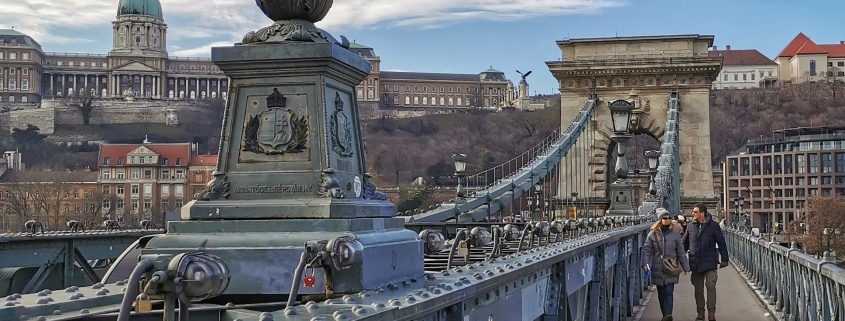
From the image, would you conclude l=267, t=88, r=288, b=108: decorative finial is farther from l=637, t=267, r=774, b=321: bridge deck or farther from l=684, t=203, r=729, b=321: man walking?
l=637, t=267, r=774, b=321: bridge deck

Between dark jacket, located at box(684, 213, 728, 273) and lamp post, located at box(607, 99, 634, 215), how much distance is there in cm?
579

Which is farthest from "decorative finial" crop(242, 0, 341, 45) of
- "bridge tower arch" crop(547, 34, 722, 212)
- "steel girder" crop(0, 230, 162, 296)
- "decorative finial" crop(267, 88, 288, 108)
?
"bridge tower arch" crop(547, 34, 722, 212)

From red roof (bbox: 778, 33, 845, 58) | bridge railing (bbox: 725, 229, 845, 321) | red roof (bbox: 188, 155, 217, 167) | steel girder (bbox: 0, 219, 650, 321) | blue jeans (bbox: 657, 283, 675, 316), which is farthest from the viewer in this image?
red roof (bbox: 778, 33, 845, 58)

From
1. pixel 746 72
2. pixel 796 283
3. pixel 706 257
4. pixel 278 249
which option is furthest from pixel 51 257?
pixel 746 72

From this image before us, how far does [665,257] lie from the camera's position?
12.3 metres

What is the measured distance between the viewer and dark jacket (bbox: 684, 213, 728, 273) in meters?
12.7

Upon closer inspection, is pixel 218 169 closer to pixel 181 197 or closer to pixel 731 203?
pixel 181 197

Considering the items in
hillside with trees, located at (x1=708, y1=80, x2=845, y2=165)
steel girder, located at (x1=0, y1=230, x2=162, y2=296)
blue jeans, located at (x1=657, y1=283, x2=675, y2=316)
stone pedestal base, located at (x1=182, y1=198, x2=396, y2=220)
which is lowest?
blue jeans, located at (x1=657, y1=283, x2=675, y2=316)

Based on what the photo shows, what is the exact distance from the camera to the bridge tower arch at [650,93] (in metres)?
39.9

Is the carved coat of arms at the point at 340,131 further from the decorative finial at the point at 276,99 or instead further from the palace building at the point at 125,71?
the palace building at the point at 125,71

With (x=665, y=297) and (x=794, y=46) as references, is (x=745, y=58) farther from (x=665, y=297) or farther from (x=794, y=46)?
(x=665, y=297)

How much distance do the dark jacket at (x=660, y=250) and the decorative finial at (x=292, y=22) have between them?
738 centimetres

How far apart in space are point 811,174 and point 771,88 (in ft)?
161

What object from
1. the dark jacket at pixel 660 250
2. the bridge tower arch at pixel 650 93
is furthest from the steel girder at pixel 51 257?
the bridge tower arch at pixel 650 93
